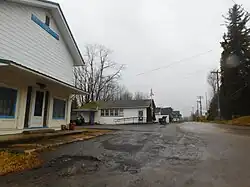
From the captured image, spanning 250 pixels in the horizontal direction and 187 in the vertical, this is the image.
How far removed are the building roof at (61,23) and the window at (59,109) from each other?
3564mm

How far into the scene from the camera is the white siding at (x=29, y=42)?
10148mm

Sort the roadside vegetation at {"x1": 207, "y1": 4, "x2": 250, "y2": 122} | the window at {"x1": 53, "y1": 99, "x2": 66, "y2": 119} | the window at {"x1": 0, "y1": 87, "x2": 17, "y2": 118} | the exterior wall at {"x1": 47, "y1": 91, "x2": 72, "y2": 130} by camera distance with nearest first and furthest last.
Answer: the window at {"x1": 0, "y1": 87, "x2": 17, "y2": 118} < the exterior wall at {"x1": 47, "y1": 91, "x2": 72, "y2": 130} < the window at {"x1": 53, "y1": 99, "x2": 66, "y2": 119} < the roadside vegetation at {"x1": 207, "y1": 4, "x2": 250, "y2": 122}

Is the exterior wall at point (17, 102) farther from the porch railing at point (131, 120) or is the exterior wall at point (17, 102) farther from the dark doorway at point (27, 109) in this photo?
the porch railing at point (131, 120)

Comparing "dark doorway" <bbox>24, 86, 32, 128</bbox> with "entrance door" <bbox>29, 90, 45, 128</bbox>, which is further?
"entrance door" <bbox>29, 90, 45, 128</bbox>

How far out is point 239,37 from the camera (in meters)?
35.4

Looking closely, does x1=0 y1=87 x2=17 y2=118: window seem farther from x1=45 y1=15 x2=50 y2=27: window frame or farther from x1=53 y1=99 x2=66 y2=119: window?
x1=45 y1=15 x2=50 y2=27: window frame

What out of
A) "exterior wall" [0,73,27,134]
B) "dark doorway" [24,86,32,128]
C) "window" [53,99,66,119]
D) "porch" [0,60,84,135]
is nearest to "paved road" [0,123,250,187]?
"exterior wall" [0,73,27,134]

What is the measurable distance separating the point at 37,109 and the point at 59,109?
2605mm

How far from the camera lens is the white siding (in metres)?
10.1

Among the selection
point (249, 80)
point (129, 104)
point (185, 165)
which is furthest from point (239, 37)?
point (185, 165)

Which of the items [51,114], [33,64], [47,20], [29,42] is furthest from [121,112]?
[29,42]

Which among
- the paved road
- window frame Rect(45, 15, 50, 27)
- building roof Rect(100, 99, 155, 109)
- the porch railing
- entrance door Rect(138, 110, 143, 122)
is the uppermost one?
window frame Rect(45, 15, 50, 27)

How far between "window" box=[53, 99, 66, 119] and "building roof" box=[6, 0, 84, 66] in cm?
356

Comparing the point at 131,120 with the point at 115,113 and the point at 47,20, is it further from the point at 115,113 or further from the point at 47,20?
the point at 47,20
